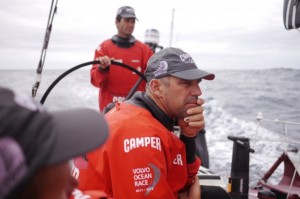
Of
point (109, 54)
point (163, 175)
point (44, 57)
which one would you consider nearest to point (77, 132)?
point (163, 175)

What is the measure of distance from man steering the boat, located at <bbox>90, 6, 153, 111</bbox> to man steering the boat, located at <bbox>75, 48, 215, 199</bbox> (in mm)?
1885

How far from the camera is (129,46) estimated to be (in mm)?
4031

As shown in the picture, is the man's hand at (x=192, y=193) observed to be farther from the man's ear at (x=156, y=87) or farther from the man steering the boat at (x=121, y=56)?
the man steering the boat at (x=121, y=56)

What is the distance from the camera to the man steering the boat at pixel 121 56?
3859 mm

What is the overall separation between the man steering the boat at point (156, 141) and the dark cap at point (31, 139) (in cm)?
75

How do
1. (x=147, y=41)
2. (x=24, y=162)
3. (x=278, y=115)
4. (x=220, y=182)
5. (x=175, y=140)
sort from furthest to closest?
(x=278, y=115) → (x=147, y=41) → (x=220, y=182) → (x=175, y=140) → (x=24, y=162)

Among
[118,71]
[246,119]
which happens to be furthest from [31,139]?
[246,119]

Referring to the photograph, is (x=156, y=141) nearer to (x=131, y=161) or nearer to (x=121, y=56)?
(x=131, y=161)

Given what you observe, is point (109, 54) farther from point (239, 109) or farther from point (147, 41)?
point (239, 109)

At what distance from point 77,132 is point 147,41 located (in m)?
4.39

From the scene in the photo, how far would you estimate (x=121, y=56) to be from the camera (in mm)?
3992

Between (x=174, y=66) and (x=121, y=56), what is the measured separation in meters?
2.21

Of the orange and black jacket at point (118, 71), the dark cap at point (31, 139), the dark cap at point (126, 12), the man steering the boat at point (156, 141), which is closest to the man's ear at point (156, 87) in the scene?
the man steering the boat at point (156, 141)

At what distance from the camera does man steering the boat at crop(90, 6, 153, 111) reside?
3.86 metres
